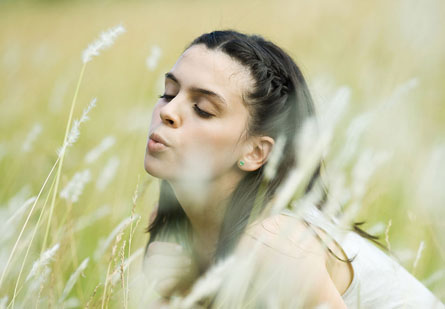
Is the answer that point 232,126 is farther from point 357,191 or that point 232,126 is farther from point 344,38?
point 344,38

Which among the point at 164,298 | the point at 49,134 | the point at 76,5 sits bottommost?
the point at 76,5

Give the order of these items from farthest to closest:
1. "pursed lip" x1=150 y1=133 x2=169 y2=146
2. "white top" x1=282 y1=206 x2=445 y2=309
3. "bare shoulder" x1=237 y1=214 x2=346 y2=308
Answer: "white top" x1=282 y1=206 x2=445 y2=309
"pursed lip" x1=150 y1=133 x2=169 y2=146
"bare shoulder" x1=237 y1=214 x2=346 y2=308

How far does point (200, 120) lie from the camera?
153 centimetres

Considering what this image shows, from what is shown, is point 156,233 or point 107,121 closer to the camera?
point 156,233

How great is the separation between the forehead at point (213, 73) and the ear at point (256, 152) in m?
0.15

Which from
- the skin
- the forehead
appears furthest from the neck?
the forehead

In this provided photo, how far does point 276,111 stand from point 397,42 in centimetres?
277

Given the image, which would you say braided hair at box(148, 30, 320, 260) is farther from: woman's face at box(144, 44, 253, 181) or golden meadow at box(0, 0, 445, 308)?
golden meadow at box(0, 0, 445, 308)

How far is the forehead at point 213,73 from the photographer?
5.15ft

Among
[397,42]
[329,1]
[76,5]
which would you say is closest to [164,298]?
[397,42]

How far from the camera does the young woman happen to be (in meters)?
1.45

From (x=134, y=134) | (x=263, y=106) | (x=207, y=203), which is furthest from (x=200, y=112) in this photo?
(x=134, y=134)

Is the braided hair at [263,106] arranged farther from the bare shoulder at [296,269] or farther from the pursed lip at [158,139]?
the pursed lip at [158,139]

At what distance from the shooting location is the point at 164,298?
202cm
